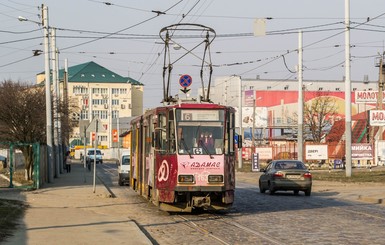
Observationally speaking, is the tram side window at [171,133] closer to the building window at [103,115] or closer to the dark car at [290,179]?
the dark car at [290,179]

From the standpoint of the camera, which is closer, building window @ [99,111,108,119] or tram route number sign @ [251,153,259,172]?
Result: tram route number sign @ [251,153,259,172]

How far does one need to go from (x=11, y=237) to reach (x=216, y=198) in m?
7.25

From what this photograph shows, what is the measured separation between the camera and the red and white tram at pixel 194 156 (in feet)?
63.5

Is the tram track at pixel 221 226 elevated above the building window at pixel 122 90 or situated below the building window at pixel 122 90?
below

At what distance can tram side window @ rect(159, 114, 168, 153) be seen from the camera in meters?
19.6

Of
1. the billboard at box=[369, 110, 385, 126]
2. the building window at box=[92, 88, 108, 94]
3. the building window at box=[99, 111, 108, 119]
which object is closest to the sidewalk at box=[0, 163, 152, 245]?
the billboard at box=[369, 110, 385, 126]

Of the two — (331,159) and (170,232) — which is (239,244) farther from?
(331,159)

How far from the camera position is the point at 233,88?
4988 inches

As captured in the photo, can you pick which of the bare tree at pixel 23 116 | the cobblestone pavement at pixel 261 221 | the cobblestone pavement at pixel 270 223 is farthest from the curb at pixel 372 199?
the bare tree at pixel 23 116

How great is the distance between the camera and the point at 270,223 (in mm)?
18000

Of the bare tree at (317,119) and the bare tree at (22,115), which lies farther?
the bare tree at (317,119)

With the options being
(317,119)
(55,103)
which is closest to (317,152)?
(55,103)

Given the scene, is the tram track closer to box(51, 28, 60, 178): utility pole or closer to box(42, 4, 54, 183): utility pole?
box(42, 4, 54, 183): utility pole

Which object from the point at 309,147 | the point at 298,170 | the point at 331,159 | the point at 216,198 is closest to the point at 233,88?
the point at 331,159
